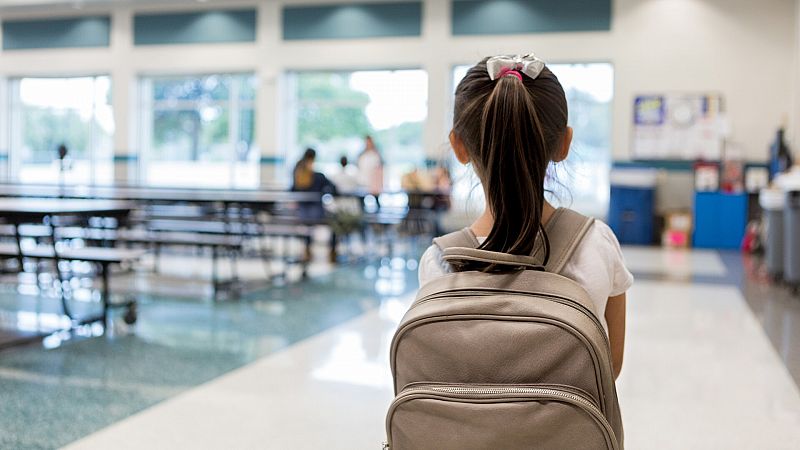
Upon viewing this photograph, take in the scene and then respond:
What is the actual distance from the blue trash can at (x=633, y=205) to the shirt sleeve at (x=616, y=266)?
9189mm

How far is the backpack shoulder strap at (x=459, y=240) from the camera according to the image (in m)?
1.23

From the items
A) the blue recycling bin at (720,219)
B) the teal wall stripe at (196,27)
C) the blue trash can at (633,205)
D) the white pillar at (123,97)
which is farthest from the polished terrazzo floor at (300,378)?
the white pillar at (123,97)

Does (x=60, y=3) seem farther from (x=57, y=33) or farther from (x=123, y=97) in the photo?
(x=123, y=97)

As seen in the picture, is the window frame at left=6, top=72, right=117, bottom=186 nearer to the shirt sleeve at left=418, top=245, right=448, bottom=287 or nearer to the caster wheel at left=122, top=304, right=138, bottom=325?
the caster wheel at left=122, top=304, right=138, bottom=325

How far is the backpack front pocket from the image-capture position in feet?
3.51

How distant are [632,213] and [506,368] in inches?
381

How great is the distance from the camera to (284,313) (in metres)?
4.66

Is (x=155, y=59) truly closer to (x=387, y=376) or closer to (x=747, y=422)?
(x=387, y=376)

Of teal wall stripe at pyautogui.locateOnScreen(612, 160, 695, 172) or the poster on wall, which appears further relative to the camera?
teal wall stripe at pyautogui.locateOnScreen(612, 160, 695, 172)

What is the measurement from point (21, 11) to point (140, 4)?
2742 mm

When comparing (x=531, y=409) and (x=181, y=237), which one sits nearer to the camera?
(x=531, y=409)

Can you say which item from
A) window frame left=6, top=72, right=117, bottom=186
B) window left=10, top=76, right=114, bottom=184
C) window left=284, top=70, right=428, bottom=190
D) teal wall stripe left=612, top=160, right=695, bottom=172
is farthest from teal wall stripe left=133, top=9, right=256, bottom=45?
teal wall stripe left=612, top=160, right=695, bottom=172

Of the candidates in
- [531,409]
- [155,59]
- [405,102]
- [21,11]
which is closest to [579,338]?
[531,409]

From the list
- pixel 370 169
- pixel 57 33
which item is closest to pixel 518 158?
pixel 370 169
